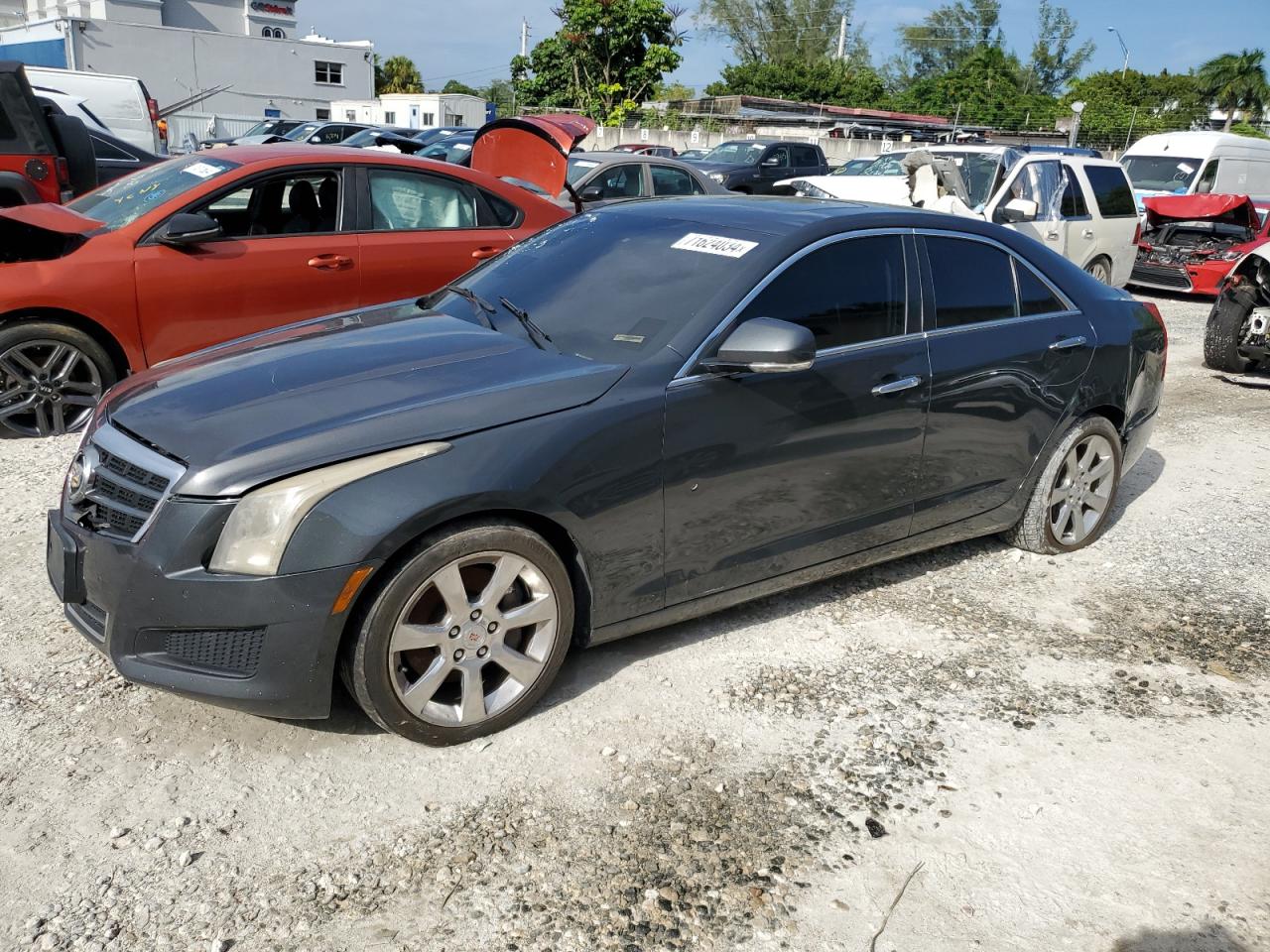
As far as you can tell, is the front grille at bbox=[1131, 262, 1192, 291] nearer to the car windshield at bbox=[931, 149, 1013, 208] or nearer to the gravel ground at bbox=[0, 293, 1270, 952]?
the car windshield at bbox=[931, 149, 1013, 208]

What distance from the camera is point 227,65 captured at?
4925 cm

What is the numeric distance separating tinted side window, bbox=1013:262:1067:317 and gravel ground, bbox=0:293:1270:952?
4.41 feet

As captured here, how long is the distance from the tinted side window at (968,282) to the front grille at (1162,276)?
1081 cm

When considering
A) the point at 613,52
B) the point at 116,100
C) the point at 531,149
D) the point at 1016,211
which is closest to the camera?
the point at 531,149

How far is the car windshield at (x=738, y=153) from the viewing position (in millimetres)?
20422

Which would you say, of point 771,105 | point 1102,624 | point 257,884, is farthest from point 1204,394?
point 771,105

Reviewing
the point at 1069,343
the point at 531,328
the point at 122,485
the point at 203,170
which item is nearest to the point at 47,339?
the point at 203,170

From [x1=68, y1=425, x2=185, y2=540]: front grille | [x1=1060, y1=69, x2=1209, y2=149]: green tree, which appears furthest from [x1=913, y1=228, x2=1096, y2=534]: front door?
[x1=1060, y1=69, x2=1209, y2=149]: green tree

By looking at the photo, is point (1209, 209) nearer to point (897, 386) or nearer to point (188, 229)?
point (897, 386)

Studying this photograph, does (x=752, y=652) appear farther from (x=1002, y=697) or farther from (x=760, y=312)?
(x=760, y=312)

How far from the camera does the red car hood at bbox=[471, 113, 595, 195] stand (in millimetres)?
9070

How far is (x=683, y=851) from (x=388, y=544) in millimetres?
1161

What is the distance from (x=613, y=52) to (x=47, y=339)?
124 feet

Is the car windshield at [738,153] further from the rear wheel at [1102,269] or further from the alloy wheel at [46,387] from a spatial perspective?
the alloy wheel at [46,387]
